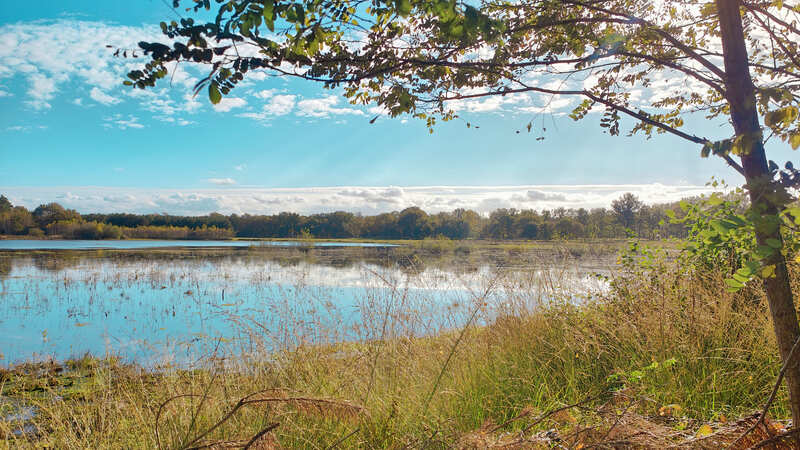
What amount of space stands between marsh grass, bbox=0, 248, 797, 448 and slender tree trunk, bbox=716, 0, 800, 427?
0.59 meters

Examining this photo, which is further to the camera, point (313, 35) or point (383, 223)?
point (383, 223)

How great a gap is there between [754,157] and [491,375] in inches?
107

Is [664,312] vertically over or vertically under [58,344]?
over

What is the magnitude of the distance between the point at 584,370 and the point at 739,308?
1.80 m

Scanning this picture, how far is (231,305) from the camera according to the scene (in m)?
8.21

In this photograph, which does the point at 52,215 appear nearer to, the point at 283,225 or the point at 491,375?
the point at 283,225

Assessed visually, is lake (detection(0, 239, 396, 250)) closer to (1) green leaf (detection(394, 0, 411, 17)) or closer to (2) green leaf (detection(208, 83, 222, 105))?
(2) green leaf (detection(208, 83, 222, 105))

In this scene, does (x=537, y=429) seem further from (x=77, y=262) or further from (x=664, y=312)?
(x=77, y=262)

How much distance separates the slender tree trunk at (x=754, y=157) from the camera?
189cm

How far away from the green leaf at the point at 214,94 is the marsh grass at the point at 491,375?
142cm

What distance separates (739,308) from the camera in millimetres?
4105

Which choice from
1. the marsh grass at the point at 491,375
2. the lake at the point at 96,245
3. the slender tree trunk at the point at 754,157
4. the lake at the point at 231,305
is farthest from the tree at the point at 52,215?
the slender tree trunk at the point at 754,157

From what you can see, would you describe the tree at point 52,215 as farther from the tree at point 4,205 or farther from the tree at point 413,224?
the tree at point 413,224

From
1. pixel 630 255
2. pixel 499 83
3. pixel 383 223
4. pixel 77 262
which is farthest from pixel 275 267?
pixel 383 223
